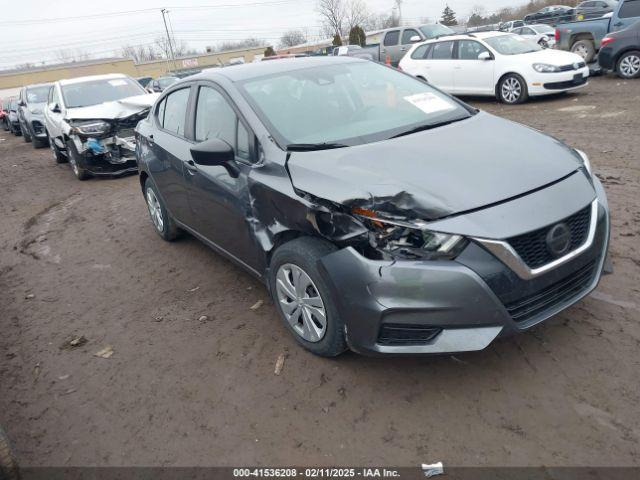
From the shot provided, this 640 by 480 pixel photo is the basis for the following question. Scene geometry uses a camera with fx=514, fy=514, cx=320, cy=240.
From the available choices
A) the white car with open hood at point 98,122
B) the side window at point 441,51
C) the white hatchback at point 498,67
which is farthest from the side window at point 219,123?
the side window at point 441,51

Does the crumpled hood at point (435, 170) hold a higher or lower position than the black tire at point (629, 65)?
higher

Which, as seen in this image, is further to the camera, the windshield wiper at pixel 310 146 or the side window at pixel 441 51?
the side window at pixel 441 51

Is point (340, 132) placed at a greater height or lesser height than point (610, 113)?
greater

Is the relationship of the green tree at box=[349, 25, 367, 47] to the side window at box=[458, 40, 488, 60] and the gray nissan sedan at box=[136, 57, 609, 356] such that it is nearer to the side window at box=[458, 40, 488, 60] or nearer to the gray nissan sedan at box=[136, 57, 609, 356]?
the side window at box=[458, 40, 488, 60]

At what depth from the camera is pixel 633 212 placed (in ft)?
15.4

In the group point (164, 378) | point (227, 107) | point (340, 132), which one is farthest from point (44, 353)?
point (340, 132)

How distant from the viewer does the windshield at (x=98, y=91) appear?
9.48 metres

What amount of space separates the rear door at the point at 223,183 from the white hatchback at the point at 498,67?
8.76m

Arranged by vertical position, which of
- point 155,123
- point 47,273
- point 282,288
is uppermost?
point 155,123

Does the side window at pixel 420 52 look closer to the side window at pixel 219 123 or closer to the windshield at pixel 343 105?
the windshield at pixel 343 105

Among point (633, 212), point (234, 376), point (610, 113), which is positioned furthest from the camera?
point (610, 113)

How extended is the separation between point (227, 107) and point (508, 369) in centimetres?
251

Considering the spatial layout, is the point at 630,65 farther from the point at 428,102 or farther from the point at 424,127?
the point at 424,127

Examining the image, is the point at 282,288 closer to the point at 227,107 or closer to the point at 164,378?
the point at 164,378
